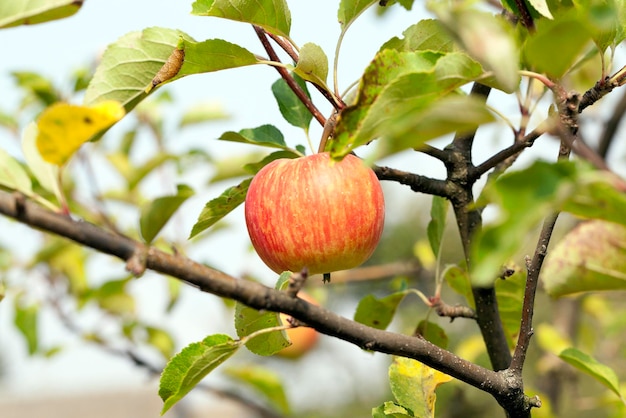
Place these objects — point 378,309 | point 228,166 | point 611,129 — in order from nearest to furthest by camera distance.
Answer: point 378,309
point 611,129
point 228,166

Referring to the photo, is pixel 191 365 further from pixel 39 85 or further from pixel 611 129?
pixel 39 85

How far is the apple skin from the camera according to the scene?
0.61m

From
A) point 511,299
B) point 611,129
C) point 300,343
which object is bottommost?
point 300,343

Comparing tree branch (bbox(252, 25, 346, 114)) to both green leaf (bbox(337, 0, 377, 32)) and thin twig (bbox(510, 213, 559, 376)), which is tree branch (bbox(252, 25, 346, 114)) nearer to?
green leaf (bbox(337, 0, 377, 32))

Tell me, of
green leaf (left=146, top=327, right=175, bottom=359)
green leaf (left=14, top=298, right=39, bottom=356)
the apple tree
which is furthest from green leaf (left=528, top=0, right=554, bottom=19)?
green leaf (left=14, top=298, right=39, bottom=356)

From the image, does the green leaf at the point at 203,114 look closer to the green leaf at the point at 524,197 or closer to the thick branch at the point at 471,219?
the thick branch at the point at 471,219

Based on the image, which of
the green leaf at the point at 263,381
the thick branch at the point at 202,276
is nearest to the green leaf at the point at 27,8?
the thick branch at the point at 202,276

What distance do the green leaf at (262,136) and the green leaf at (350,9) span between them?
0.41 feet

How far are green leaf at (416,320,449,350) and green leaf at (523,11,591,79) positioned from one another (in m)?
0.49

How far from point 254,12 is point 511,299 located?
476 mm

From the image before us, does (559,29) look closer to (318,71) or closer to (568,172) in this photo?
(568,172)

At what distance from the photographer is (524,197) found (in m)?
0.32

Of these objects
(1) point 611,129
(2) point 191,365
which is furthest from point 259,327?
(1) point 611,129

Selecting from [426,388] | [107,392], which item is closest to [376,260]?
[426,388]
